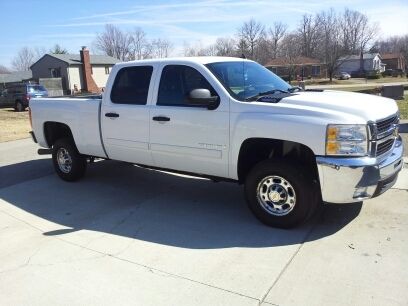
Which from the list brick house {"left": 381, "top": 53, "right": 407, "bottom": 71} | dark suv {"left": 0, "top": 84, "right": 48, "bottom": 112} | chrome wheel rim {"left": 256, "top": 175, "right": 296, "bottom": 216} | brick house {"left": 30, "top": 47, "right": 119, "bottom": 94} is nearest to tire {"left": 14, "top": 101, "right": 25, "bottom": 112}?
dark suv {"left": 0, "top": 84, "right": 48, "bottom": 112}

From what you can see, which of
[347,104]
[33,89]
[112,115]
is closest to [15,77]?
[33,89]

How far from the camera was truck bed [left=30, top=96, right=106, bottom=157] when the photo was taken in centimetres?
661

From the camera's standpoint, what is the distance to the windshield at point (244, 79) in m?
→ 5.23

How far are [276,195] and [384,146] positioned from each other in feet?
4.21

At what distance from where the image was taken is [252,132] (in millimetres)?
4840

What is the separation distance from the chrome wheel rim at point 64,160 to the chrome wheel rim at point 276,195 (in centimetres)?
380

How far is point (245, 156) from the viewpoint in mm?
5160

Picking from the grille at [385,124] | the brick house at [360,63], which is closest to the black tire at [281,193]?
the grille at [385,124]

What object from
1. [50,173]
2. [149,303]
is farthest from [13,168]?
[149,303]

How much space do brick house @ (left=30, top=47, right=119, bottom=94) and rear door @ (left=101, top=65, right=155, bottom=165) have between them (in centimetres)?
4433

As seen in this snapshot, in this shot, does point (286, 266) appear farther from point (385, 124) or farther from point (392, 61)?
point (392, 61)

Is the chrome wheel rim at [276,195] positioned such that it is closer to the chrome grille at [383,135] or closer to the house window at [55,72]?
the chrome grille at [383,135]

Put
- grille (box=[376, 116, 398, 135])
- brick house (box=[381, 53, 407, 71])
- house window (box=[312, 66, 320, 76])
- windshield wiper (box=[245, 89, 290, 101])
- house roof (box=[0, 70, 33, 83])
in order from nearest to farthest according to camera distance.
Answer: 1. grille (box=[376, 116, 398, 135])
2. windshield wiper (box=[245, 89, 290, 101])
3. house roof (box=[0, 70, 33, 83])
4. house window (box=[312, 66, 320, 76])
5. brick house (box=[381, 53, 407, 71])

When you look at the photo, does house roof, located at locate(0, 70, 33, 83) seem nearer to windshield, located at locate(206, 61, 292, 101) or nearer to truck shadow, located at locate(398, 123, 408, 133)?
truck shadow, located at locate(398, 123, 408, 133)
